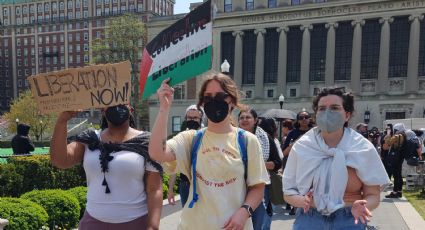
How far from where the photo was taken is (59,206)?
20.1ft

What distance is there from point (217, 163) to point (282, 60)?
5333 centimetres

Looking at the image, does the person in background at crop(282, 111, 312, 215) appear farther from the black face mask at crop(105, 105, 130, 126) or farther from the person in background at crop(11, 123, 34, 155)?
the person in background at crop(11, 123, 34, 155)

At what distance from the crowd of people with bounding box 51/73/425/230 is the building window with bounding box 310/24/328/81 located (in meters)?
52.0

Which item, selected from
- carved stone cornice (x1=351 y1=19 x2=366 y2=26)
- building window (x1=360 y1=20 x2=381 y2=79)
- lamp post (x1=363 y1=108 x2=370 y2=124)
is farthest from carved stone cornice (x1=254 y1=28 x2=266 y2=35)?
lamp post (x1=363 y1=108 x2=370 y2=124)

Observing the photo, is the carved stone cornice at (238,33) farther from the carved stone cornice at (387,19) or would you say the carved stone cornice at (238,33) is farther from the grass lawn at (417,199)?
the grass lawn at (417,199)

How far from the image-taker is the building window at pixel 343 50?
51.6 m

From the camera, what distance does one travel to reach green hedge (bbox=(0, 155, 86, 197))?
7465mm

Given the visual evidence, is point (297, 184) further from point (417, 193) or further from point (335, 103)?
point (417, 193)

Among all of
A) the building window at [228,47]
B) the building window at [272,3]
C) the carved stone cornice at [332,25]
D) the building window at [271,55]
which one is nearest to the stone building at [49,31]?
the building window at [228,47]

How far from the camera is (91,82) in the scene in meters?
3.14

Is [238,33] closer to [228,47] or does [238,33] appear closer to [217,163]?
[228,47]

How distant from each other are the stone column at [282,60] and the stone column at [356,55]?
8.59 m

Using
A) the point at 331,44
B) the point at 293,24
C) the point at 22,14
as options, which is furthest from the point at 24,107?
the point at 22,14

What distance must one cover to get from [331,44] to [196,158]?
5226 centimetres
